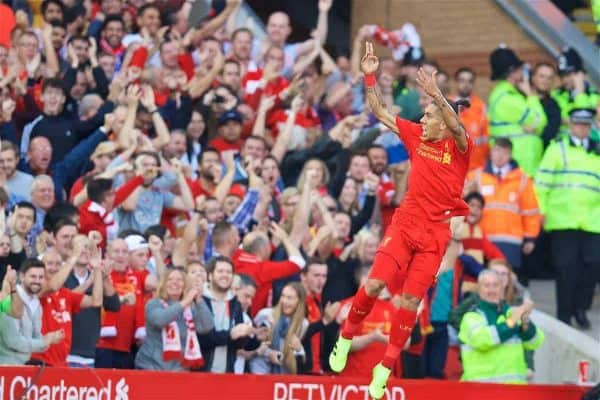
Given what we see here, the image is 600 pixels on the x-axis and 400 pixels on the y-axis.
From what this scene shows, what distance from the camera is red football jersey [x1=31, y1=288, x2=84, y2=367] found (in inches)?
598

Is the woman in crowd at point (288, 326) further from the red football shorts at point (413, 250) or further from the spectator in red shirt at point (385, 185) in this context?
the spectator in red shirt at point (385, 185)

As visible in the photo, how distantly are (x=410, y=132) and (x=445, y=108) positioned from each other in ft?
1.68

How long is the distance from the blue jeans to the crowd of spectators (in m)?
0.03

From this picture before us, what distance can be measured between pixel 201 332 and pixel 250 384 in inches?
52.7

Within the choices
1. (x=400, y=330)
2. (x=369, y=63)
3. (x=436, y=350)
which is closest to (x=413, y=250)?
(x=400, y=330)

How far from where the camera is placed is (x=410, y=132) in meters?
14.2

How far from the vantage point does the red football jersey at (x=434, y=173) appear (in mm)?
14102

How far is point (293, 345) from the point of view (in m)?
16.3

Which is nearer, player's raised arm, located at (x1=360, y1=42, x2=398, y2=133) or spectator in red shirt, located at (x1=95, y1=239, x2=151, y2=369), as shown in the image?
player's raised arm, located at (x1=360, y1=42, x2=398, y2=133)

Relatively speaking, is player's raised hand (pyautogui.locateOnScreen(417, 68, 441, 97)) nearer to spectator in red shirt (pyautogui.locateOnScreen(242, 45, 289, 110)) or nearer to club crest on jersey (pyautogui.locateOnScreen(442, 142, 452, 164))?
club crest on jersey (pyautogui.locateOnScreen(442, 142, 452, 164))

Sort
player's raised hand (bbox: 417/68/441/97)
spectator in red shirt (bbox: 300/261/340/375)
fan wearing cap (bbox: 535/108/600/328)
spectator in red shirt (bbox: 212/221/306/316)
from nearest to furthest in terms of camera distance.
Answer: player's raised hand (bbox: 417/68/441/97)
spectator in red shirt (bbox: 300/261/340/375)
spectator in red shirt (bbox: 212/221/306/316)
fan wearing cap (bbox: 535/108/600/328)

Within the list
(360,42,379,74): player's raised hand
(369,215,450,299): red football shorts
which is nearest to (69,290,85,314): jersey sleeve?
(369,215,450,299): red football shorts

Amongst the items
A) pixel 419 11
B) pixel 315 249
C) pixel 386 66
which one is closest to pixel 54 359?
pixel 315 249

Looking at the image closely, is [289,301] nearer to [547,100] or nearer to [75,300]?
[75,300]
